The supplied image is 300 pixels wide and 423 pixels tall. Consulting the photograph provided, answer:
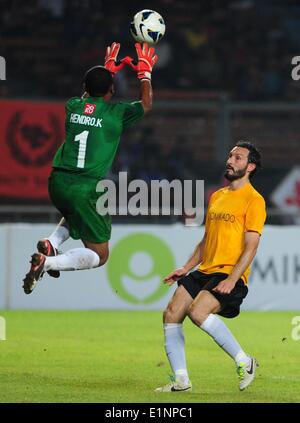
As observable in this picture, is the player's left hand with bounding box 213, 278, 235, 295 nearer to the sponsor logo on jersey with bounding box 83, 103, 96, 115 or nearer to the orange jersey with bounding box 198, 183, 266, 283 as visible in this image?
the orange jersey with bounding box 198, 183, 266, 283

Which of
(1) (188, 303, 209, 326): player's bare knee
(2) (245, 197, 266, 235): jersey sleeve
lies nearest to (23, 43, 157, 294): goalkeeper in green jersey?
(1) (188, 303, 209, 326): player's bare knee

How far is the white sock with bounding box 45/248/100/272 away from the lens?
Result: 9.24 metres

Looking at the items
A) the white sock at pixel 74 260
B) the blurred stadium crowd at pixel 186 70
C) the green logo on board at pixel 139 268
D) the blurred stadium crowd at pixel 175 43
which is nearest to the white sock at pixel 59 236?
the white sock at pixel 74 260

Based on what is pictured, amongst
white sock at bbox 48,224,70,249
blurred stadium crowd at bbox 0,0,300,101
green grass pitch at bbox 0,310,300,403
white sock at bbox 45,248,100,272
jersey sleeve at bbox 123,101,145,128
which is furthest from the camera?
blurred stadium crowd at bbox 0,0,300,101

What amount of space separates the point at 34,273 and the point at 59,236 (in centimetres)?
87

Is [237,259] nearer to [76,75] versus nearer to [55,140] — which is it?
[55,140]

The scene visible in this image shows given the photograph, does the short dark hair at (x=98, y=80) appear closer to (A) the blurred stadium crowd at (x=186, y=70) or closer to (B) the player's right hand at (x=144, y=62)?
(B) the player's right hand at (x=144, y=62)

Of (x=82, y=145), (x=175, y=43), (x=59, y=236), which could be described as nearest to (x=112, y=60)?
(x=82, y=145)

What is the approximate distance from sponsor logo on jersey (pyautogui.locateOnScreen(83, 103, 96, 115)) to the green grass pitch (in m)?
2.29

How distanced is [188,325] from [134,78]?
796 cm

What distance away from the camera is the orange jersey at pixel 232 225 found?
29.3ft

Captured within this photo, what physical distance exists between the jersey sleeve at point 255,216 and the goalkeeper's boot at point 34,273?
1681 mm

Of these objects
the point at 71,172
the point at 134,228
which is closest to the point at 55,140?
the point at 134,228

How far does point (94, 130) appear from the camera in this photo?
373 inches
